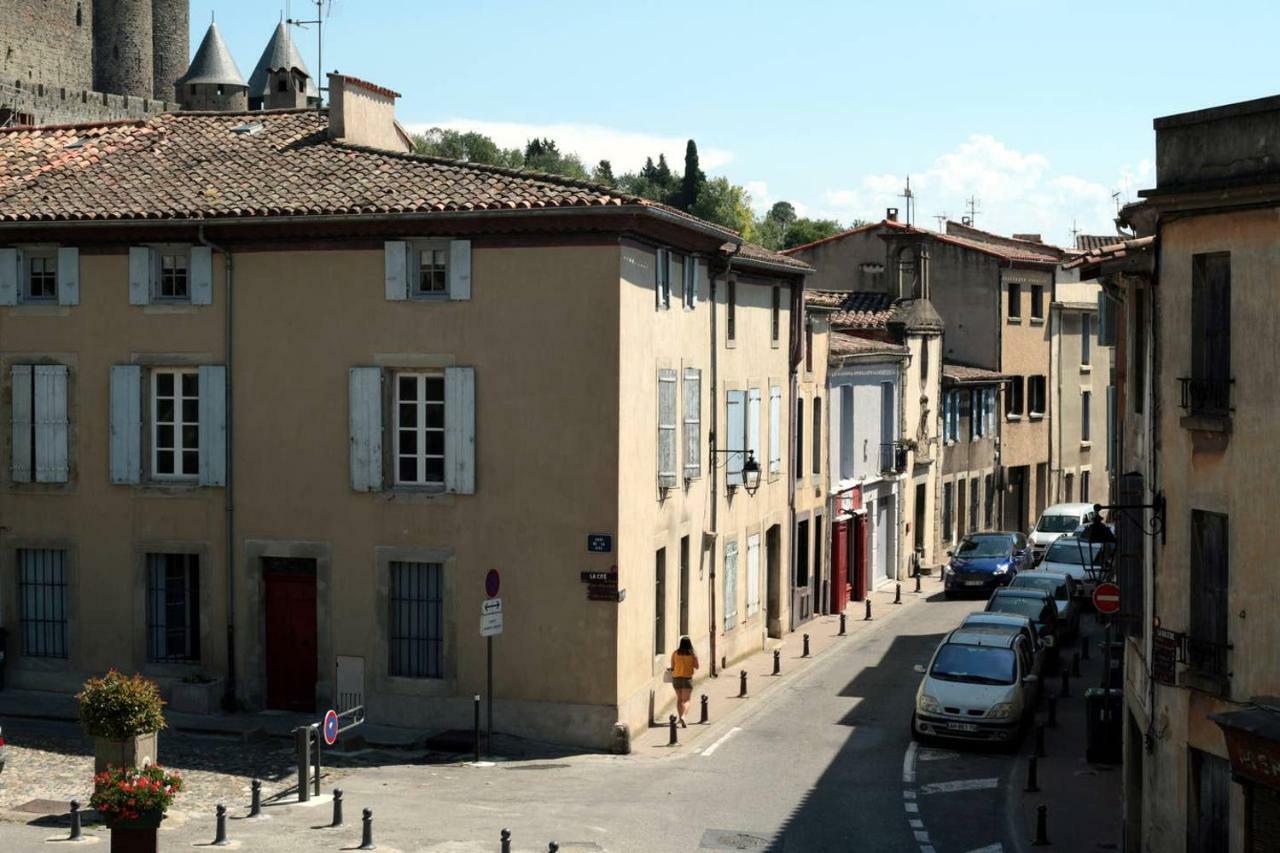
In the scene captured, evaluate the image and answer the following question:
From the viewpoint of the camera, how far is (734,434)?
32938mm

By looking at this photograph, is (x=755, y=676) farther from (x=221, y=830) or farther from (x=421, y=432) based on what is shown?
(x=221, y=830)

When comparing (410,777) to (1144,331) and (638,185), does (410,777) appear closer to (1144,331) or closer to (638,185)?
(1144,331)

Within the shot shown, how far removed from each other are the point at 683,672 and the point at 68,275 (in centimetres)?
1159

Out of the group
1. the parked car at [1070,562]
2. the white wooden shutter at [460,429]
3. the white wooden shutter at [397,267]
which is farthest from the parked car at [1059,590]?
the white wooden shutter at [397,267]

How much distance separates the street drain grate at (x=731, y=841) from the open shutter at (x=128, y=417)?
11541 millimetres

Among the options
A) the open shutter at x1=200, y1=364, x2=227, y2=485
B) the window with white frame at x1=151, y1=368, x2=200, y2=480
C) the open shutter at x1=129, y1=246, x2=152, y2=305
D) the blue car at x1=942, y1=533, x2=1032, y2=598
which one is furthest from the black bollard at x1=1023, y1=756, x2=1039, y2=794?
the blue car at x1=942, y1=533, x2=1032, y2=598

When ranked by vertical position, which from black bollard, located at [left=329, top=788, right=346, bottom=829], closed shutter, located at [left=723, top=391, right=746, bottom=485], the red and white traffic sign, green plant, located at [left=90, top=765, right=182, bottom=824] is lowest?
black bollard, located at [left=329, top=788, right=346, bottom=829]

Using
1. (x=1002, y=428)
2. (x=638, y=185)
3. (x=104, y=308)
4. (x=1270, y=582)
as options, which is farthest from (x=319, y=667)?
(x=638, y=185)

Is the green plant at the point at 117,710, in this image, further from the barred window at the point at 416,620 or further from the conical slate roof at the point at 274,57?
the conical slate roof at the point at 274,57

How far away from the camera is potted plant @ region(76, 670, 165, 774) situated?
794 inches

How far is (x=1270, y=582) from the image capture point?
16.0m

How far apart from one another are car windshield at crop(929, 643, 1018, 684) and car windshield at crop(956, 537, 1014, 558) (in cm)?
1647

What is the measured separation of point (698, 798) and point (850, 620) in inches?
718

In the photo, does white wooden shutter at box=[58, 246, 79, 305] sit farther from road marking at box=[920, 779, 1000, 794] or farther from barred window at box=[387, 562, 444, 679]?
road marking at box=[920, 779, 1000, 794]
